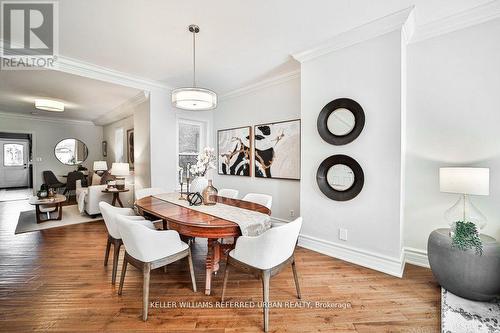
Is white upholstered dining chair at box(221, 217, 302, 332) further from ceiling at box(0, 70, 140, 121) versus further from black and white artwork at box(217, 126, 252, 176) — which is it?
ceiling at box(0, 70, 140, 121)

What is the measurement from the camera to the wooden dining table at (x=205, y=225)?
1.84 meters

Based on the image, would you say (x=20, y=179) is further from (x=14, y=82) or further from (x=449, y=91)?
(x=449, y=91)

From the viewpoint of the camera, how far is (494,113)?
2.09 m

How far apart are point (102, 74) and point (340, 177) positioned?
3.99 meters

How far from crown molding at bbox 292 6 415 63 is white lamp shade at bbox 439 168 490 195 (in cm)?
155

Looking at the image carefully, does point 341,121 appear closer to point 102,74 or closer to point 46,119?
point 102,74

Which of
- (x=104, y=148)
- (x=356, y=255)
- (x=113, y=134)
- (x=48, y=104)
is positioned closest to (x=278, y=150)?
(x=356, y=255)

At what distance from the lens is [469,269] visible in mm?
1822

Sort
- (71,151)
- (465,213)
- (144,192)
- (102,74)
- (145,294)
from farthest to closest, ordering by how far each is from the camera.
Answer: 1. (71,151)
2. (102,74)
3. (144,192)
4. (465,213)
5. (145,294)

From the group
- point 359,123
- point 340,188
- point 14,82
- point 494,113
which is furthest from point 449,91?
point 14,82

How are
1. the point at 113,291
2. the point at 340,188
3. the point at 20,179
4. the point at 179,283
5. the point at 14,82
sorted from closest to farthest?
1. the point at 113,291
2. the point at 179,283
3. the point at 340,188
4. the point at 14,82
5. the point at 20,179

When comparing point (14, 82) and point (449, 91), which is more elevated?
point (14, 82)

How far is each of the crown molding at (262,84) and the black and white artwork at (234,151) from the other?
0.73m

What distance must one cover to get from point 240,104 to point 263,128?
86cm
